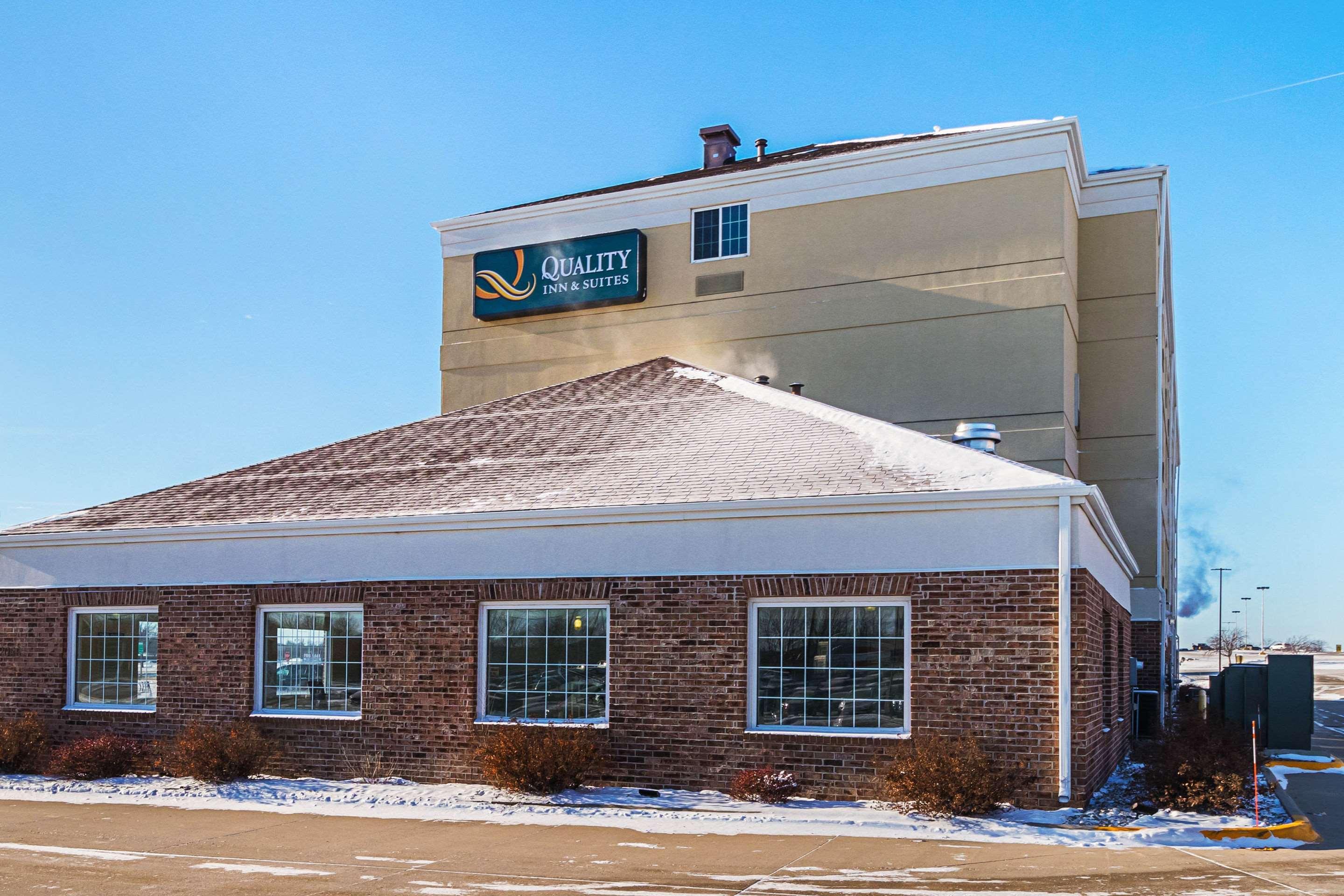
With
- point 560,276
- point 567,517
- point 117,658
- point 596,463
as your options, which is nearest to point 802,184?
point 560,276

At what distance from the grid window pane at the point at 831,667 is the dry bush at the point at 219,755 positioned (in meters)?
6.84

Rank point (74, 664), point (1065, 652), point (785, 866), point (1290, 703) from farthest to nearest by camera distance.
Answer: point (1290, 703), point (74, 664), point (1065, 652), point (785, 866)

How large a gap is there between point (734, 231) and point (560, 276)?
4.12m

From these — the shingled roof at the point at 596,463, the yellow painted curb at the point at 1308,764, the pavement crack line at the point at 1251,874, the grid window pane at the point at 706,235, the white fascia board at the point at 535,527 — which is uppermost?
the grid window pane at the point at 706,235

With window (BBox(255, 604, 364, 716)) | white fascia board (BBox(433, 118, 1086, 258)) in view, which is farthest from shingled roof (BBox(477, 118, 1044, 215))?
window (BBox(255, 604, 364, 716))

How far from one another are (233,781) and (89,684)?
4.15 meters

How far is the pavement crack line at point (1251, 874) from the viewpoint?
33.3 ft

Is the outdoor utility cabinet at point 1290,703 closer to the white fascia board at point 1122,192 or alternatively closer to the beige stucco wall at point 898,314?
A: the beige stucco wall at point 898,314

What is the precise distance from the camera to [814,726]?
14.7 metres

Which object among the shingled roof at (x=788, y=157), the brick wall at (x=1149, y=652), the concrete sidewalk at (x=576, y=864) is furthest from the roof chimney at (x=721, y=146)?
the concrete sidewalk at (x=576, y=864)

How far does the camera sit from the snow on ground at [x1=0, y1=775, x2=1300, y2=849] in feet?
41.2

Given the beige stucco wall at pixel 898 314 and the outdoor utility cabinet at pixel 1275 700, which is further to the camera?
the outdoor utility cabinet at pixel 1275 700

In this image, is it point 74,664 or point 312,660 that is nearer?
point 312,660

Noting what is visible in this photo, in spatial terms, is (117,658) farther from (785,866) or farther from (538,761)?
(785,866)
